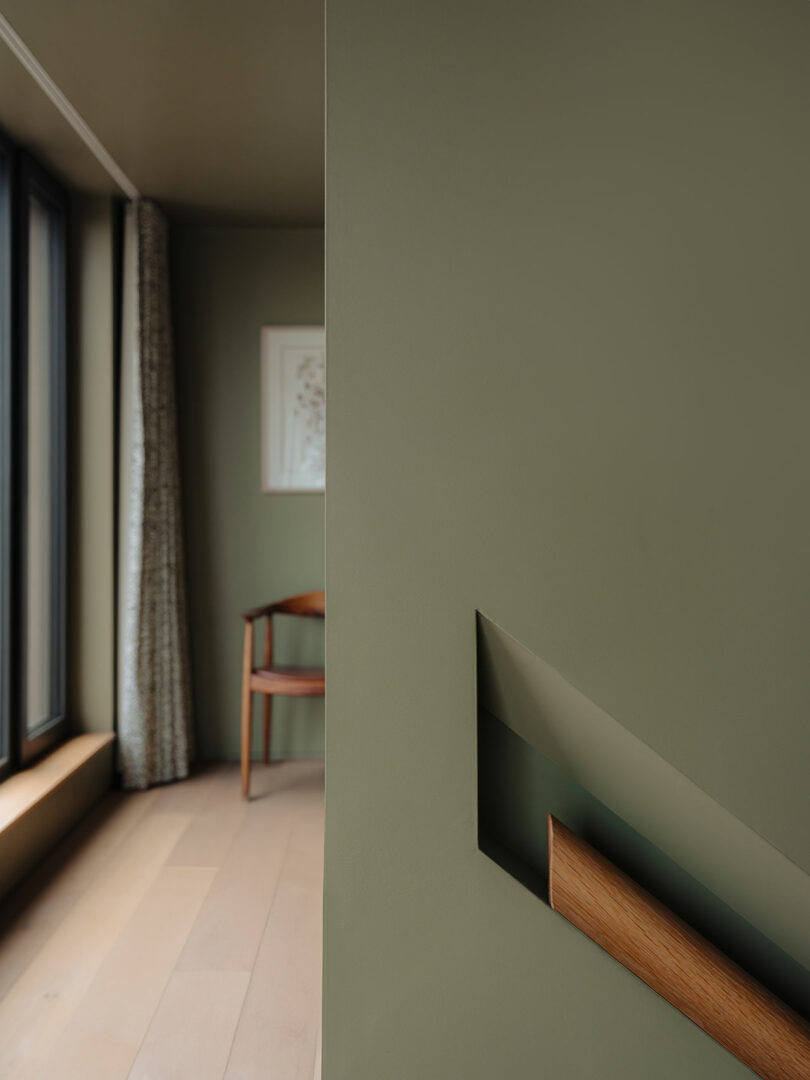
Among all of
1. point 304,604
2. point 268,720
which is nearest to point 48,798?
point 268,720

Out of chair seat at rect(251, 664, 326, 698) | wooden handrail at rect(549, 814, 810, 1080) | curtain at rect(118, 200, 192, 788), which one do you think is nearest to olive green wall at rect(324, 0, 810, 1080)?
wooden handrail at rect(549, 814, 810, 1080)

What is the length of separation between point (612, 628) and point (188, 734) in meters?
3.14

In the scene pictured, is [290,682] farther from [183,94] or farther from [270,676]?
[183,94]

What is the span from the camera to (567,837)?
1.19 meters

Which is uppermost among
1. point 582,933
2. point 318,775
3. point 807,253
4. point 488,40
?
point 488,40

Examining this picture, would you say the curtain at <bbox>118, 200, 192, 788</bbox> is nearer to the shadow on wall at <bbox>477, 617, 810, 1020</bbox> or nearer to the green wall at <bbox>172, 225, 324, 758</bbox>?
the green wall at <bbox>172, 225, 324, 758</bbox>

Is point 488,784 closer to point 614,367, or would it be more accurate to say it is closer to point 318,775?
point 614,367

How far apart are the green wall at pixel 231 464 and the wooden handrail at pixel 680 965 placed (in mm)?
2960

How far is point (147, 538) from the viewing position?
144 inches

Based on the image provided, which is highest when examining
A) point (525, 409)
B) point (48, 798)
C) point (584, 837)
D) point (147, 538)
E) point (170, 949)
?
point (525, 409)

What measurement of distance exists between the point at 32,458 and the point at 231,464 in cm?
96

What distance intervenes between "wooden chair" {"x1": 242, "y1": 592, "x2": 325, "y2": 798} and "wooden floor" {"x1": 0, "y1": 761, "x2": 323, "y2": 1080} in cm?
32

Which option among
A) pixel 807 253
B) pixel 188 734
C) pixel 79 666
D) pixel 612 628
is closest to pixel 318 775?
pixel 188 734

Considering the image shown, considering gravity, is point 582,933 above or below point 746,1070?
above
